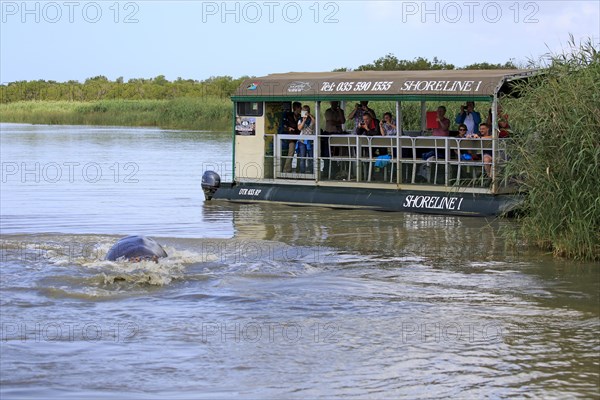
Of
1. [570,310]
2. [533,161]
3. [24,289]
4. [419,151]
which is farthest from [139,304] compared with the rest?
[419,151]

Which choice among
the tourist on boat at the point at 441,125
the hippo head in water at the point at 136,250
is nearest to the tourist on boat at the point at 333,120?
the tourist on boat at the point at 441,125

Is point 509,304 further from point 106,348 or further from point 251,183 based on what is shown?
A: point 251,183

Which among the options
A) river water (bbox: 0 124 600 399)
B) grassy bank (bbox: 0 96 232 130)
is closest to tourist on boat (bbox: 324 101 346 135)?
river water (bbox: 0 124 600 399)

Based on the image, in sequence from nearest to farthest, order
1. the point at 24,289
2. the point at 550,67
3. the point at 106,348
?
the point at 106,348
the point at 24,289
the point at 550,67

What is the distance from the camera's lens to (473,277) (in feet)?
42.5

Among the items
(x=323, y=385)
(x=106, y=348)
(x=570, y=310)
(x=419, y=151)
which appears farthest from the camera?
(x=419, y=151)

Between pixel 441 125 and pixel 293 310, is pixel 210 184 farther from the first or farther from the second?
pixel 293 310

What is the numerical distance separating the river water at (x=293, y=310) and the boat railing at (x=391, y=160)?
882mm

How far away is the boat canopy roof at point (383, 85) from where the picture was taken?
58.3 feet

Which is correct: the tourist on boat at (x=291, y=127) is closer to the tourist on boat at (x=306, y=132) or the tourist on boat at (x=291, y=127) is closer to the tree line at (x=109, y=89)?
the tourist on boat at (x=306, y=132)

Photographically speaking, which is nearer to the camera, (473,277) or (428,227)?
(473,277)

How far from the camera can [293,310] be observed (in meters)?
11.1

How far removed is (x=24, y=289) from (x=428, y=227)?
7.58 meters

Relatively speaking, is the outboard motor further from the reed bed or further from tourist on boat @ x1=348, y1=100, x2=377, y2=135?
the reed bed
